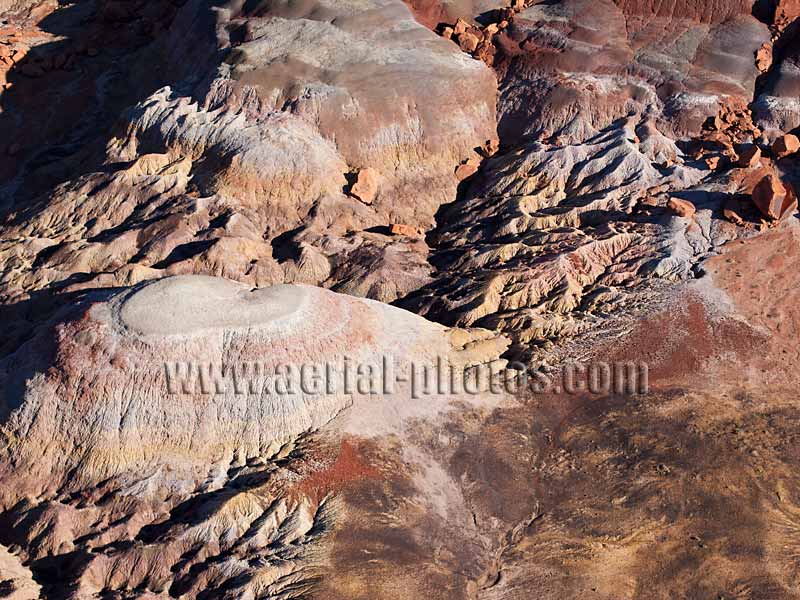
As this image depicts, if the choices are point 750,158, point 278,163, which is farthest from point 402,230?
point 750,158

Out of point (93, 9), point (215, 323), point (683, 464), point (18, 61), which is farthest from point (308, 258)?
point (93, 9)

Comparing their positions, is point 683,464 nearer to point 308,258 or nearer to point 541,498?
point 541,498

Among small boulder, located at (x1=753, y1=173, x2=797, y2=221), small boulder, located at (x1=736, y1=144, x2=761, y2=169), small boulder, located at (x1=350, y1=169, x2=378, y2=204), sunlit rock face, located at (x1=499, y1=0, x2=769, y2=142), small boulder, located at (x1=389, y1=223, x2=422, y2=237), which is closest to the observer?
small boulder, located at (x1=753, y1=173, x2=797, y2=221)

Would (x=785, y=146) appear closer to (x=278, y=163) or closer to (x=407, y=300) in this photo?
(x=407, y=300)

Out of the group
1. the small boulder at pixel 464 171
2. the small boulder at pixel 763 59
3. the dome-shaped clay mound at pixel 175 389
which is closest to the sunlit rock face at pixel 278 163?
the small boulder at pixel 464 171

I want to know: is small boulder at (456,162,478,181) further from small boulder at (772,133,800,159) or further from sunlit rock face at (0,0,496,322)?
small boulder at (772,133,800,159)

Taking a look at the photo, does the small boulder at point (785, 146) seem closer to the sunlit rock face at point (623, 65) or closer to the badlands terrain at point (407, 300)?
the badlands terrain at point (407, 300)

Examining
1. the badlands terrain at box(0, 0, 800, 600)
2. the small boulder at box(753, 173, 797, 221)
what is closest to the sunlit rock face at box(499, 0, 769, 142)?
the badlands terrain at box(0, 0, 800, 600)
